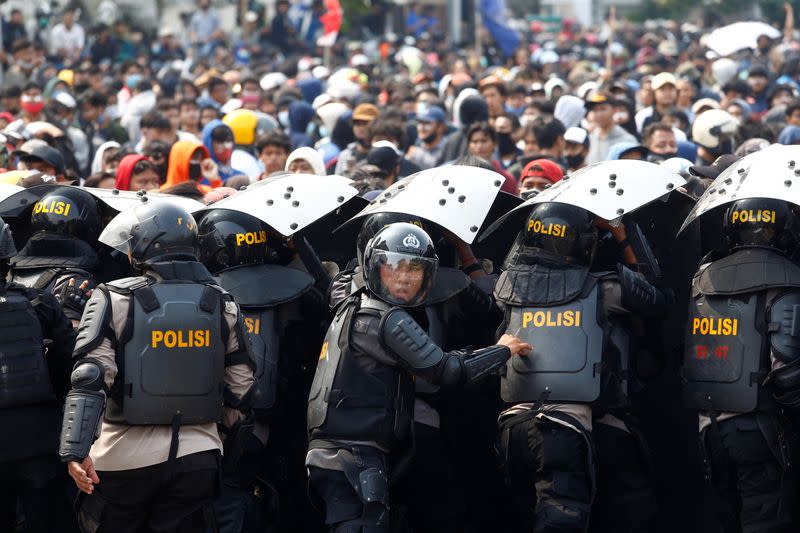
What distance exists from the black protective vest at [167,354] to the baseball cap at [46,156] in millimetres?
4041

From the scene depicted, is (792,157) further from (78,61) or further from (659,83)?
(78,61)

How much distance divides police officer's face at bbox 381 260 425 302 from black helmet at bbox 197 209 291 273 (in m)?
1.07

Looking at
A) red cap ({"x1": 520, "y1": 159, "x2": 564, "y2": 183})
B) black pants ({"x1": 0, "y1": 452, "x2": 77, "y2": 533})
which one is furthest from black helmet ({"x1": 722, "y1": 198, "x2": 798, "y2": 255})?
black pants ({"x1": 0, "y1": 452, "x2": 77, "y2": 533})

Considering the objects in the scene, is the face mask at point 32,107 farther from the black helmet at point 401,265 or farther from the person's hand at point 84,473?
the person's hand at point 84,473

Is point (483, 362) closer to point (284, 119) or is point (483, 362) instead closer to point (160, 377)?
point (160, 377)

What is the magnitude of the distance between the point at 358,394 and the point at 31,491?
62.1 inches

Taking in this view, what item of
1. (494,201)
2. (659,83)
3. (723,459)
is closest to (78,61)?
(659,83)

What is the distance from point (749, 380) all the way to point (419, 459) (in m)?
1.54

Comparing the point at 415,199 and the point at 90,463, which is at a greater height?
the point at 415,199

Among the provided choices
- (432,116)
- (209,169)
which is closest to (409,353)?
(209,169)

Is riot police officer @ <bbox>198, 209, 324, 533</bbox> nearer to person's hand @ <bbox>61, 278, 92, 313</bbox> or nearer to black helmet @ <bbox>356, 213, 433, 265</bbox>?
black helmet @ <bbox>356, 213, 433, 265</bbox>

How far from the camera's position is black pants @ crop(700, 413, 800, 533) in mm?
5926

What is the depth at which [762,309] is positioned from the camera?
19.6ft

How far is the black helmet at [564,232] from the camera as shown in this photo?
6160 millimetres
